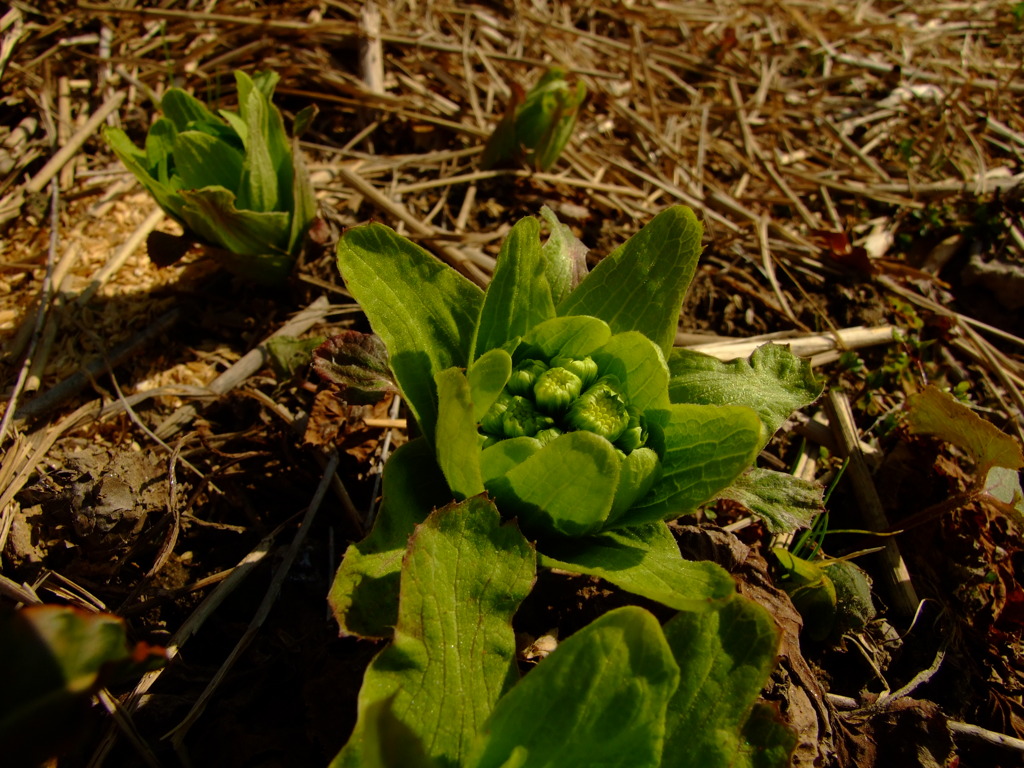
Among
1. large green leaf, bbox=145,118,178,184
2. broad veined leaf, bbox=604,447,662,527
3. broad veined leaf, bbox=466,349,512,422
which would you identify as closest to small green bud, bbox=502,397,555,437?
broad veined leaf, bbox=466,349,512,422

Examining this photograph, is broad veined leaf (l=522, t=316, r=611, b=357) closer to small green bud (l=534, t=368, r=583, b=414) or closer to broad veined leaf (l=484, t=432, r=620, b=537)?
small green bud (l=534, t=368, r=583, b=414)

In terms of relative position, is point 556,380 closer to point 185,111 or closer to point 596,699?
point 596,699

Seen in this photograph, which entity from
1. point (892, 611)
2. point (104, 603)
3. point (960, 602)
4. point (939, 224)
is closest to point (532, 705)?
point (104, 603)

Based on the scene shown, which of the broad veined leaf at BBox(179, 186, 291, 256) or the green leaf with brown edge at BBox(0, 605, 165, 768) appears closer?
the green leaf with brown edge at BBox(0, 605, 165, 768)

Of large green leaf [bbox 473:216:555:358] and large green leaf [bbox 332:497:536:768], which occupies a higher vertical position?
large green leaf [bbox 473:216:555:358]

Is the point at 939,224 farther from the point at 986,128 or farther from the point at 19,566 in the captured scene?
the point at 19,566

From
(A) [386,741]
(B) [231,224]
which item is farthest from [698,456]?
(B) [231,224]
